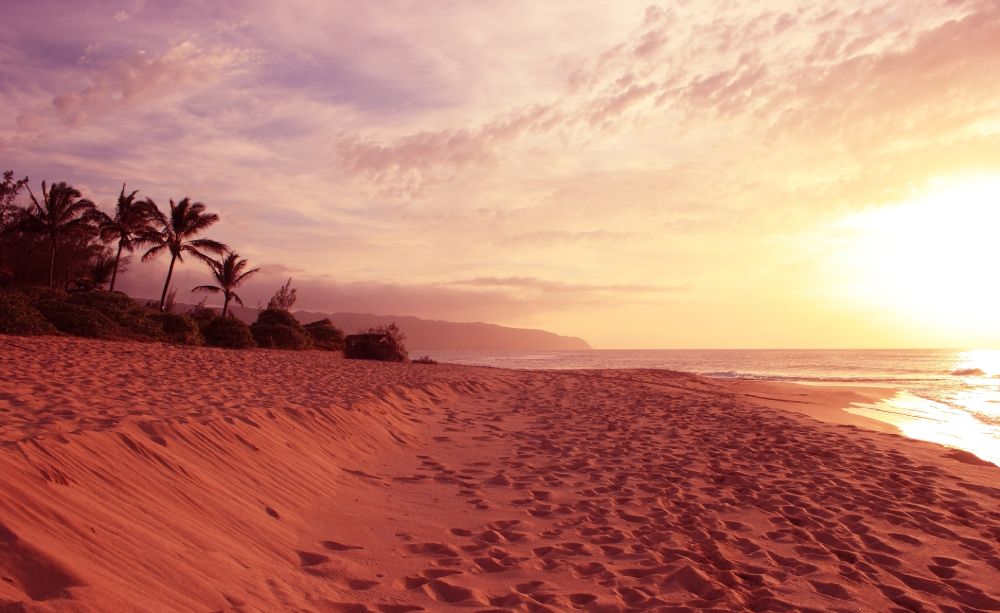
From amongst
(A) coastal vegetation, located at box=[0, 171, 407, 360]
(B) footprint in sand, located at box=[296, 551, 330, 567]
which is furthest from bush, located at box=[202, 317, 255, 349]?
(B) footprint in sand, located at box=[296, 551, 330, 567]

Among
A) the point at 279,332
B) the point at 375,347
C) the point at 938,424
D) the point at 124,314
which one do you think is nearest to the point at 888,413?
the point at 938,424

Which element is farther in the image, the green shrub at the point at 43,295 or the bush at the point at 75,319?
the green shrub at the point at 43,295

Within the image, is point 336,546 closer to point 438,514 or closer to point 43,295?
point 438,514

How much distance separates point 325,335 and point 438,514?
26833 millimetres

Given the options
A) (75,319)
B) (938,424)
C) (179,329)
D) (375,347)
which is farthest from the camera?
(375,347)

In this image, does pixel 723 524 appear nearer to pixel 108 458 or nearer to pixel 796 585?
pixel 796 585

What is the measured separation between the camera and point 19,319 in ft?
51.0

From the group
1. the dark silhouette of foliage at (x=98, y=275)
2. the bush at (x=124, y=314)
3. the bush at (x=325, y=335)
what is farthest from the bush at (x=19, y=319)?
the dark silhouette of foliage at (x=98, y=275)

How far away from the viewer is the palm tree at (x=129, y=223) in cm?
3053

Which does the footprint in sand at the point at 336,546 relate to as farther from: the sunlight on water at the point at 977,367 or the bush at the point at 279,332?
the sunlight on water at the point at 977,367

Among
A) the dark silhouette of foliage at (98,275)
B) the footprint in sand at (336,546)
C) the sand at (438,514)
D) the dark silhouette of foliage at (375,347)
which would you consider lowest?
the footprint in sand at (336,546)

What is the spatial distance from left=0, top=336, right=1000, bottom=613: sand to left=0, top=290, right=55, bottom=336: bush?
8.88 metres

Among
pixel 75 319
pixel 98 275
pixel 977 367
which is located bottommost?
pixel 75 319

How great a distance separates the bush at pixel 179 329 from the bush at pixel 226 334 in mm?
1137
